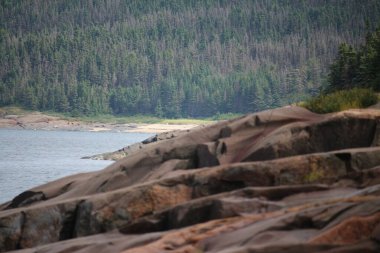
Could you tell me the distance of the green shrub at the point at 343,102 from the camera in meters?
27.1

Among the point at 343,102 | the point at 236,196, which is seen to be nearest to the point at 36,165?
the point at 343,102

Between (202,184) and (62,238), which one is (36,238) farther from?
(202,184)

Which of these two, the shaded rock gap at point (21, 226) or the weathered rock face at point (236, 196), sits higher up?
the weathered rock face at point (236, 196)

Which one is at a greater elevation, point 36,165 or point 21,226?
point 21,226

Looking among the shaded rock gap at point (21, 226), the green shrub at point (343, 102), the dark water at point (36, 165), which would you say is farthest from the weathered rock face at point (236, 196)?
the dark water at point (36, 165)

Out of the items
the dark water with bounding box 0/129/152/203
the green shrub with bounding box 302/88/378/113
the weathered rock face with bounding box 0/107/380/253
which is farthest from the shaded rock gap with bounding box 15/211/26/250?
the dark water with bounding box 0/129/152/203

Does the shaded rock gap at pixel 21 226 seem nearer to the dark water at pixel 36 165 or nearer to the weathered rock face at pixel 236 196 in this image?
the weathered rock face at pixel 236 196

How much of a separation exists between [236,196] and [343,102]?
8.08m

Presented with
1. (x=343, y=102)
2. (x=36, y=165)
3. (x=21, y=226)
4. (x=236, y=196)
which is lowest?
(x=36, y=165)

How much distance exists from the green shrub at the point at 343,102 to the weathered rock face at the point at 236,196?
Result: 1023 millimetres

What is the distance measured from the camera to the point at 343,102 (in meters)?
27.2

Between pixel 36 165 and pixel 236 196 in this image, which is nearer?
pixel 236 196

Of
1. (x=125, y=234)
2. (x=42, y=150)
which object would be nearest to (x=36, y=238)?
(x=125, y=234)

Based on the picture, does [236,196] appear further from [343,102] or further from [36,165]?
[36,165]
